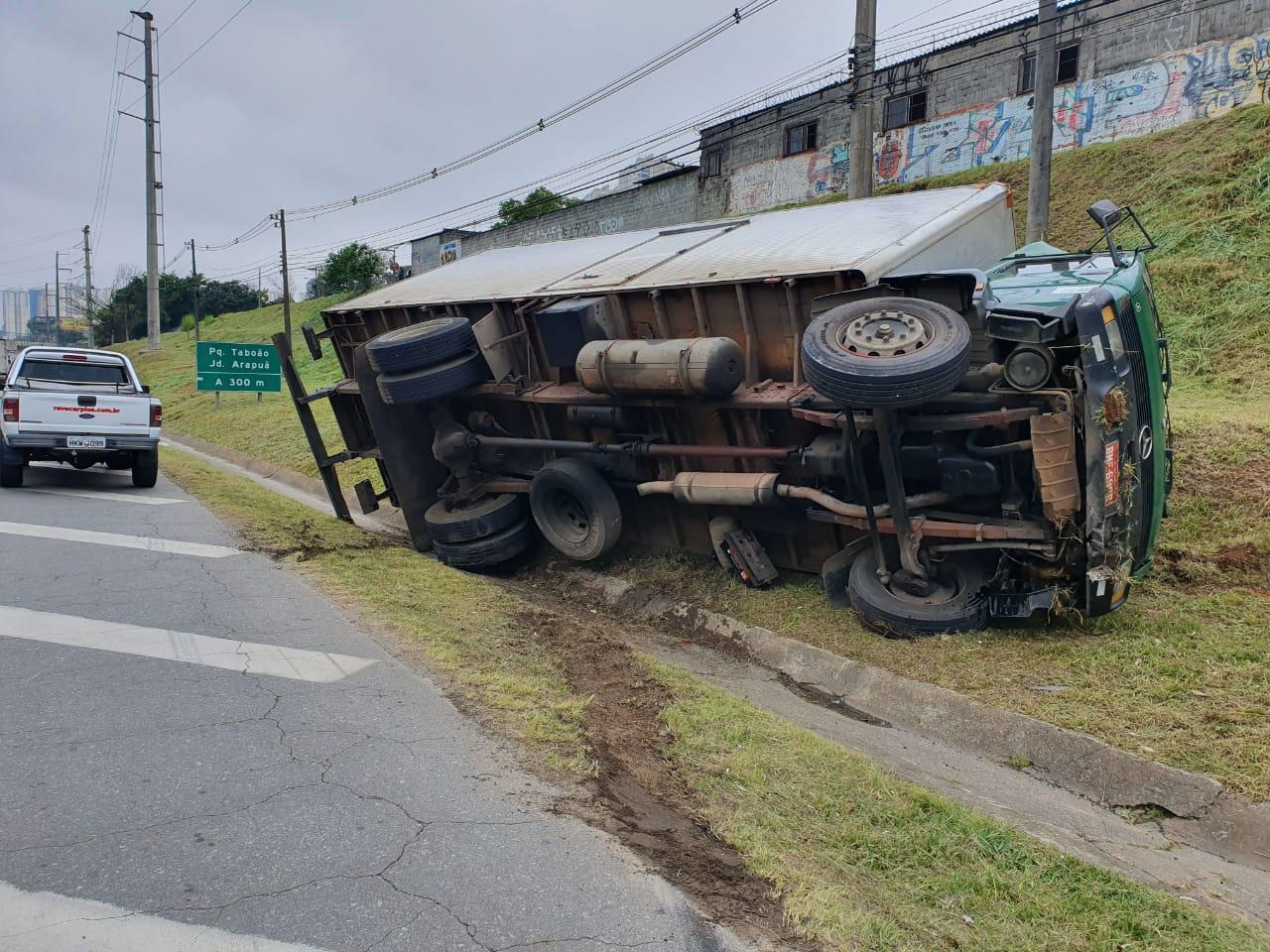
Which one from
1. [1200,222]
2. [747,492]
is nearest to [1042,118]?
[1200,222]

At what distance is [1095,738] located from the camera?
4.33 meters

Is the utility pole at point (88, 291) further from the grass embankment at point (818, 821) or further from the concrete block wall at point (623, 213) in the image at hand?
the grass embankment at point (818, 821)

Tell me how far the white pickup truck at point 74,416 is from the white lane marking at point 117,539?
271cm

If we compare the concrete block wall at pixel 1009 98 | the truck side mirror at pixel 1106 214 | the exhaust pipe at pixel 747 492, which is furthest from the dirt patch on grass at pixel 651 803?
the concrete block wall at pixel 1009 98

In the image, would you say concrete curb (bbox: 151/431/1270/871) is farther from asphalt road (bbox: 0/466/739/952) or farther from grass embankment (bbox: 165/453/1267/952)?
asphalt road (bbox: 0/466/739/952)

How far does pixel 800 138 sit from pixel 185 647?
25986 mm

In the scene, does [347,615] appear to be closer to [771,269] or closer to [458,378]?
[458,378]

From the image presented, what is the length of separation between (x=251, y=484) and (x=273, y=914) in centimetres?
1148

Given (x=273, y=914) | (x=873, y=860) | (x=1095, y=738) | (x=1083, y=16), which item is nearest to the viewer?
(x=273, y=914)

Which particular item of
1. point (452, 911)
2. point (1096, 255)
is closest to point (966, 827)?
point (452, 911)

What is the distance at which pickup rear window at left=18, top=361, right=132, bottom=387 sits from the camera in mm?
11977

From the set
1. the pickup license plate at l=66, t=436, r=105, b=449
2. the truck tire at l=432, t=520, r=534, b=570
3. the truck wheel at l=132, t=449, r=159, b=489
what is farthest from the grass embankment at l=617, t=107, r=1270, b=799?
the pickup license plate at l=66, t=436, r=105, b=449

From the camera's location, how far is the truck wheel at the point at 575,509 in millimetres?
7633

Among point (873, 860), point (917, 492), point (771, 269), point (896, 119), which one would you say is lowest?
point (873, 860)
